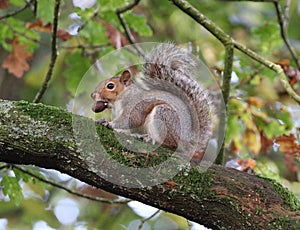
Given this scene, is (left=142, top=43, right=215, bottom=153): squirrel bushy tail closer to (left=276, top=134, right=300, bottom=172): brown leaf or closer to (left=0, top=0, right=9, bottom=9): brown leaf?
(left=276, top=134, right=300, bottom=172): brown leaf

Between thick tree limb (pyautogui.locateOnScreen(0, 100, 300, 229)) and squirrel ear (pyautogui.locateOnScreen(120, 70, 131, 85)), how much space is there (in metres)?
0.85

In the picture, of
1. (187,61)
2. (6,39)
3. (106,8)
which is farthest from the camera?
(6,39)

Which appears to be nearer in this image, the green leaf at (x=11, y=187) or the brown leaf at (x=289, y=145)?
the green leaf at (x=11, y=187)

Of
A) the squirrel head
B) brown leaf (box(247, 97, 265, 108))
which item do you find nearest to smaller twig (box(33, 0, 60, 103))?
the squirrel head

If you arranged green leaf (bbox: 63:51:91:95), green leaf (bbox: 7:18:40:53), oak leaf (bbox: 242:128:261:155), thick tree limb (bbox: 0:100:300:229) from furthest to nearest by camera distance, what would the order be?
oak leaf (bbox: 242:128:261:155) → green leaf (bbox: 63:51:91:95) → green leaf (bbox: 7:18:40:53) → thick tree limb (bbox: 0:100:300:229)

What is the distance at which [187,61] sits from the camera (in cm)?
295

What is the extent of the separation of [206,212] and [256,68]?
6.40 feet

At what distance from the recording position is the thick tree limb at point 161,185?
2088mm

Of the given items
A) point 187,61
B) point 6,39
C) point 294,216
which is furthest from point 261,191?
point 6,39

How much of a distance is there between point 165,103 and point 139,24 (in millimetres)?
1067

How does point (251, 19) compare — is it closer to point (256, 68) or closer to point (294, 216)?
point (256, 68)

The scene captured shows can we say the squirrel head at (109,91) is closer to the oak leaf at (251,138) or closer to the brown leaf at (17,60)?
the brown leaf at (17,60)

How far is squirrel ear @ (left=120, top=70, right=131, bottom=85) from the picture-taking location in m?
3.03

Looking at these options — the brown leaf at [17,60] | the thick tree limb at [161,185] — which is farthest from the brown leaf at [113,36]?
the thick tree limb at [161,185]
